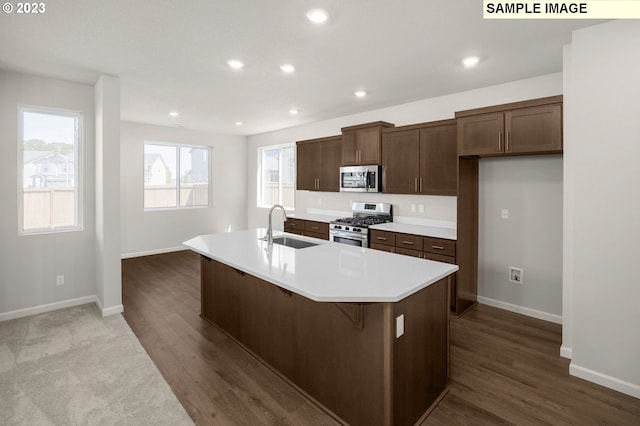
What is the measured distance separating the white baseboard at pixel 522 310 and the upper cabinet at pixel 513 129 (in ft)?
5.81

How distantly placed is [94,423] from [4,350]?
1648 millimetres

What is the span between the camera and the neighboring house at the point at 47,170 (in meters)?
3.64

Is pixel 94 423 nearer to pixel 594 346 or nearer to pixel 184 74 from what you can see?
pixel 184 74

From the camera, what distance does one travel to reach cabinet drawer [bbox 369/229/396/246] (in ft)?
13.6

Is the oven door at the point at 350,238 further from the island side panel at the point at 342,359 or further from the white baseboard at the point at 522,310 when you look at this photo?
the island side panel at the point at 342,359

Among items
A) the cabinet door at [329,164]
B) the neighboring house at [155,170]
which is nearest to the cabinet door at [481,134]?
the cabinet door at [329,164]

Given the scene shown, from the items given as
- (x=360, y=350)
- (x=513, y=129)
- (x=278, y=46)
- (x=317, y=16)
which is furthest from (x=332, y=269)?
(x=513, y=129)

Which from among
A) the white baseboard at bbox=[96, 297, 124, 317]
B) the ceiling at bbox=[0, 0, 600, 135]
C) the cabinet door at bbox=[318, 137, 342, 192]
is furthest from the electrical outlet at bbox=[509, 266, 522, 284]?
the white baseboard at bbox=[96, 297, 124, 317]

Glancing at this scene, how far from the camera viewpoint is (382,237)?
426cm

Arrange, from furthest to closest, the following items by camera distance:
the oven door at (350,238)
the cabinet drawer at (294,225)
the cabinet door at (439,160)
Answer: the cabinet drawer at (294,225)
the oven door at (350,238)
the cabinet door at (439,160)

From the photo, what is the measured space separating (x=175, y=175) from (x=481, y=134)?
602 cm

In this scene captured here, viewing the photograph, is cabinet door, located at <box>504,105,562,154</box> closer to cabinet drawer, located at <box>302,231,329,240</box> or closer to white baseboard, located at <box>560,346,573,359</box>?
white baseboard, located at <box>560,346,573,359</box>

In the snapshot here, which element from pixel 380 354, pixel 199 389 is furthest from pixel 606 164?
pixel 199 389

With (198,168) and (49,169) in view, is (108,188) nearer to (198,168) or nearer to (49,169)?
(49,169)
